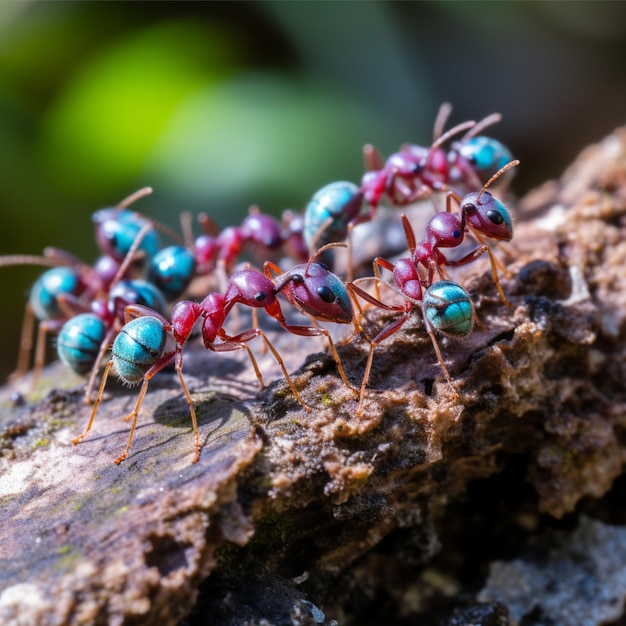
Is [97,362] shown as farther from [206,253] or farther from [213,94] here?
[213,94]

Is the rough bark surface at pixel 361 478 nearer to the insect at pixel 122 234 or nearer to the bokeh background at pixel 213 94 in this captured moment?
the insect at pixel 122 234

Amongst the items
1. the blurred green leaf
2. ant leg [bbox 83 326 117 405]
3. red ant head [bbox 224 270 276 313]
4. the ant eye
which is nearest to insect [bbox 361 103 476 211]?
the ant eye

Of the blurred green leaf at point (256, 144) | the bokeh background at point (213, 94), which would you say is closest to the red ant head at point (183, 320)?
the bokeh background at point (213, 94)

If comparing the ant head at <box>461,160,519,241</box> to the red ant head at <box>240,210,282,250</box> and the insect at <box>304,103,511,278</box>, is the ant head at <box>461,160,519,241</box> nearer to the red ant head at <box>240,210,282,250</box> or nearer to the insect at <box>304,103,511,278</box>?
the insect at <box>304,103,511,278</box>

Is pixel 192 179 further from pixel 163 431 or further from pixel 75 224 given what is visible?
pixel 163 431

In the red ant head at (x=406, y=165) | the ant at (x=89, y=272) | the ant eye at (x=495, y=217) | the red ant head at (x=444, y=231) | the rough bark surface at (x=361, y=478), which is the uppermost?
the red ant head at (x=406, y=165)

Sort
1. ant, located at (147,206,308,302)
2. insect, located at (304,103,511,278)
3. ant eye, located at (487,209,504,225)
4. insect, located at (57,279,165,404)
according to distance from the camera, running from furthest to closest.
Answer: ant, located at (147,206,308,302), insect, located at (304,103,511,278), insect, located at (57,279,165,404), ant eye, located at (487,209,504,225)

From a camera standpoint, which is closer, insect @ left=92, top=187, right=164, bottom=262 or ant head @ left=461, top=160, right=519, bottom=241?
ant head @ left=461, top=160, right=519, bottom=241
